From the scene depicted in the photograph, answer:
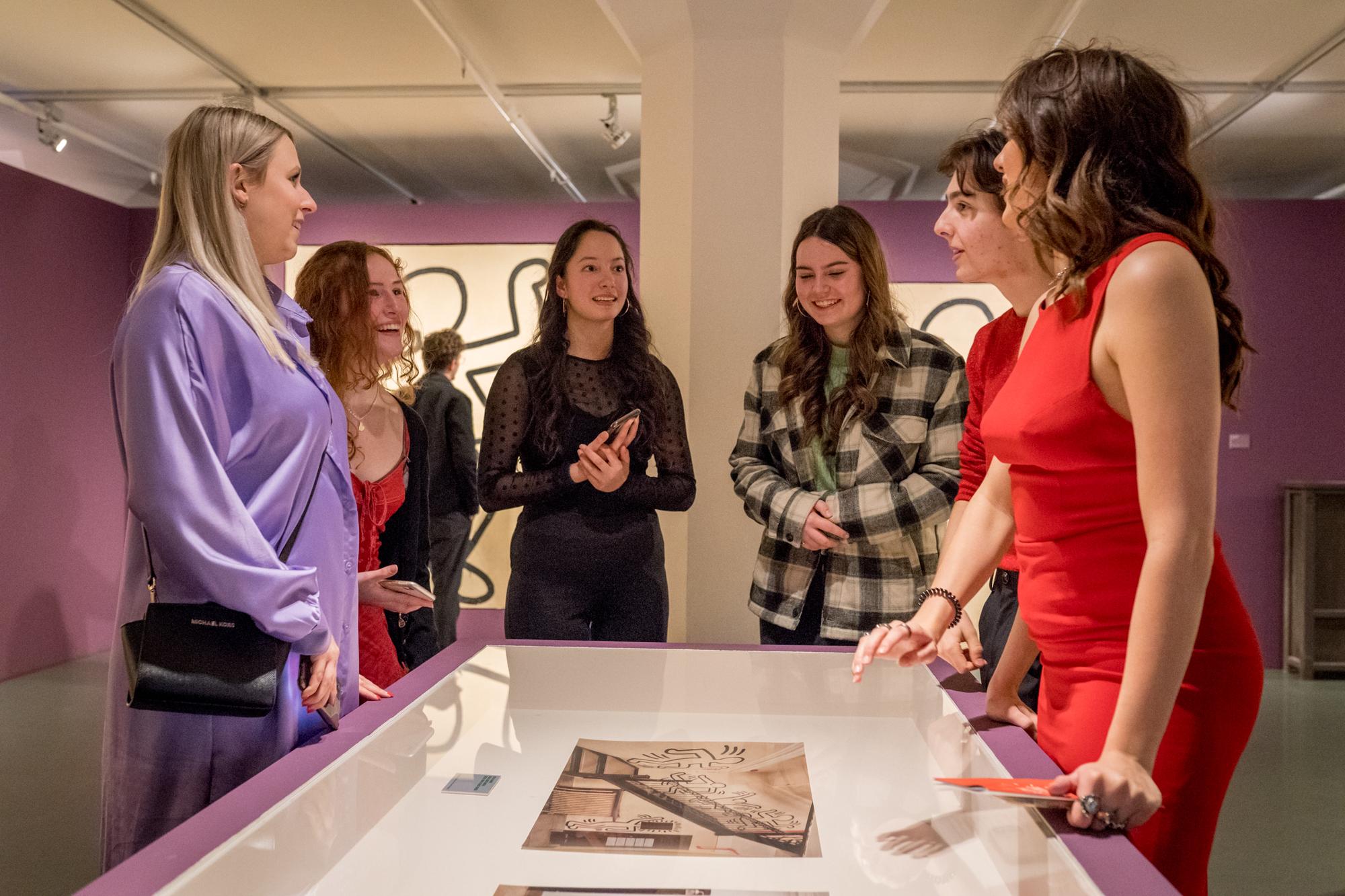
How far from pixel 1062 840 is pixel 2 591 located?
671cm

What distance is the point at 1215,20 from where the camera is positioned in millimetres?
4848

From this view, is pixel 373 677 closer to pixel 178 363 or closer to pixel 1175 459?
pixel 178 363

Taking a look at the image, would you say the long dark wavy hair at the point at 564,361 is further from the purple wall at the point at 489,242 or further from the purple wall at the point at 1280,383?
the purple wall at the point at 1280,383

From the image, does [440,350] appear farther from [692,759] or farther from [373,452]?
[692,759]

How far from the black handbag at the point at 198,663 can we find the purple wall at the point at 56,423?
5222 mm

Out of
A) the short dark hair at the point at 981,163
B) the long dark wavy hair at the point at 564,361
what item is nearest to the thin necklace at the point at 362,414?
the long dark wavy hair at the point at 564,361

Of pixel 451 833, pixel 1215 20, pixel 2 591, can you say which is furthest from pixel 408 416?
pixel 2 591

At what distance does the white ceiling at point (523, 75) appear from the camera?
4.84m

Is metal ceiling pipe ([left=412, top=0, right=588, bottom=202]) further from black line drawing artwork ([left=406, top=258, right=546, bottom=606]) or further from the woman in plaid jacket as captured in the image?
the woman in plaid jacket

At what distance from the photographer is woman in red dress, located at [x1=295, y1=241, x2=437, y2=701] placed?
2.35m

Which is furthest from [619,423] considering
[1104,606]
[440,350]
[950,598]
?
[440,350]

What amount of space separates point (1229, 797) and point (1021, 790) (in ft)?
12.4

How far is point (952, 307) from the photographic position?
6918 millimetres

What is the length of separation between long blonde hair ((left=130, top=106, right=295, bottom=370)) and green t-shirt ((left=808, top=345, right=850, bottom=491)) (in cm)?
130
